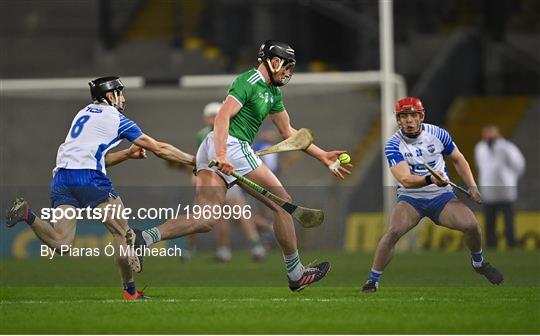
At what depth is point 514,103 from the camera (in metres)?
26.3

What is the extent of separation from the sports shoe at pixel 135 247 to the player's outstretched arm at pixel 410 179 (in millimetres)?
2351

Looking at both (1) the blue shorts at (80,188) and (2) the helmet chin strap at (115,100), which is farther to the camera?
(2) the helmet chin strap at (115,100)

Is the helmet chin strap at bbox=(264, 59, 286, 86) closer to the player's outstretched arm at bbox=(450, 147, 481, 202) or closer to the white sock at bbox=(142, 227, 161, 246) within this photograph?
the white sock at bbox=(142, 227, 161, 246)

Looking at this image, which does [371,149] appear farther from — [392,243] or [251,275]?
[392,243]

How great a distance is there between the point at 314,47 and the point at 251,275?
1132 centimetres

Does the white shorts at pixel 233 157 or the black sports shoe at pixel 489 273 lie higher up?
the white shorts at pixel 233 157

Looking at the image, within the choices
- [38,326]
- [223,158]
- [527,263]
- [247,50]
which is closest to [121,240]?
[223,158]

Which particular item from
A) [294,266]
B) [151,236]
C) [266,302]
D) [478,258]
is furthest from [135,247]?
[478,258]

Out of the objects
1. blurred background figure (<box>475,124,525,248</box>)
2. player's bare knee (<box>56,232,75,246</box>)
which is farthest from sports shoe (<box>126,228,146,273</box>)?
blurred background figure (<box>475,124,525,248</box>)

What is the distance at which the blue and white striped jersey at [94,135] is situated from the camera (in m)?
11.5

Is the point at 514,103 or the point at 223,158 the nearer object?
the point at 223,158

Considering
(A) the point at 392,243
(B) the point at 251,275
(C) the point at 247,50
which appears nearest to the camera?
(A) the point at 392,243

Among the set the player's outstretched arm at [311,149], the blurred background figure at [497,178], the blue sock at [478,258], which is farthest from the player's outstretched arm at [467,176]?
the blurred background figure at [497,178]

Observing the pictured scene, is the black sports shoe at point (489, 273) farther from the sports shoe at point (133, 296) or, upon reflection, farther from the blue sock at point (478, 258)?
the sports shoe at point (133, 296)
